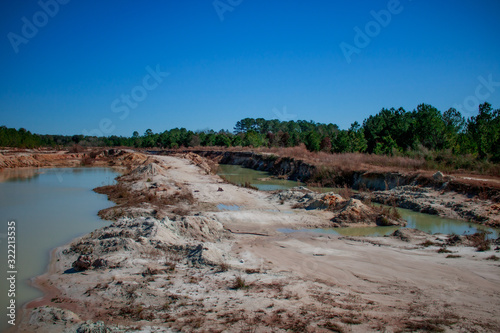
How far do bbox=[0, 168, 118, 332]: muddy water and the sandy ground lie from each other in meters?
0.41

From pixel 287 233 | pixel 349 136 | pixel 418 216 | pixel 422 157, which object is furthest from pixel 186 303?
pixel 349 136

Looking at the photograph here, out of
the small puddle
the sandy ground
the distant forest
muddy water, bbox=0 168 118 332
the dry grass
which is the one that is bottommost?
muddy water, bbox=0 168 118 332

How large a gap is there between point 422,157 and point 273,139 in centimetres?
5056

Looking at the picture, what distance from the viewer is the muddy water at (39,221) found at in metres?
7.35

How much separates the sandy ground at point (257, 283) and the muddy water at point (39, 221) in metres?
0.41

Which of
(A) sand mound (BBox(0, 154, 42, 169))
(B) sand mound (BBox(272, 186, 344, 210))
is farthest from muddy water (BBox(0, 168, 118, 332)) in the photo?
(A) sand mound (BBox(0, 154, 42, 169))

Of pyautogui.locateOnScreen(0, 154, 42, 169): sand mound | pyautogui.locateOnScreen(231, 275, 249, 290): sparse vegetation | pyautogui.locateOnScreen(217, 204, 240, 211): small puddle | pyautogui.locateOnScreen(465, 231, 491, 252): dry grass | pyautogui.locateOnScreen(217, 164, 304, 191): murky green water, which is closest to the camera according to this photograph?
pyautogui.locateOnScreen(231, 275, 249, 290): sparse vegetation

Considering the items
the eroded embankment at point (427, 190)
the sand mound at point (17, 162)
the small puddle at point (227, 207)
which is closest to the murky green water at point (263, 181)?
the eroded embankment at point (427, 190)

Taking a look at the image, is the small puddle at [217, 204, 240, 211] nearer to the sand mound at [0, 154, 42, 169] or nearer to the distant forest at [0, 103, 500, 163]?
the distant forest at [0, 103, 500, 163]

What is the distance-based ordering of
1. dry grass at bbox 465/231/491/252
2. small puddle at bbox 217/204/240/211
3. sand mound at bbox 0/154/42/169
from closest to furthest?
dry grass at bbox 465/231/491/252, small puddle at bbox 217/204/240/211, sand mound at bbox 0/154/42/169

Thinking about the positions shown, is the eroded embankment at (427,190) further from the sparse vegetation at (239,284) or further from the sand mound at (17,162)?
the sand mound at (17,162)

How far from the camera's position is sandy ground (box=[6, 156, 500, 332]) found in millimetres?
4824

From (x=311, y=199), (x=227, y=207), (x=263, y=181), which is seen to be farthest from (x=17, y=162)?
(x=311, y=199)

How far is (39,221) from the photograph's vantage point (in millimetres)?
12578
